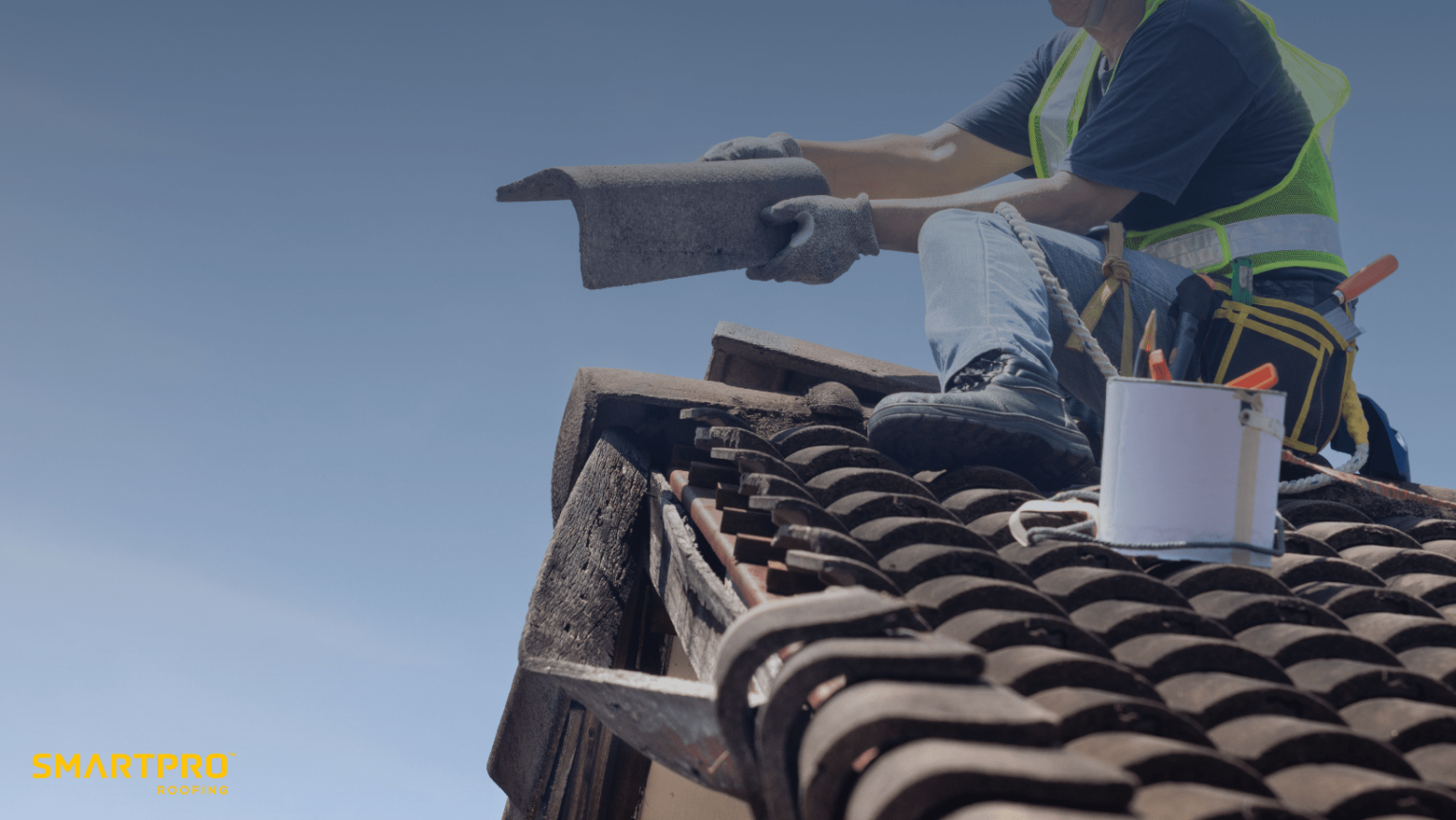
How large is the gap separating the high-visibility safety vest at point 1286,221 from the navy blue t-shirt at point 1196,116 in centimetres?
5

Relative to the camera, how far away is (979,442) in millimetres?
2664

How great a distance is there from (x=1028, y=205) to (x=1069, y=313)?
751 mm

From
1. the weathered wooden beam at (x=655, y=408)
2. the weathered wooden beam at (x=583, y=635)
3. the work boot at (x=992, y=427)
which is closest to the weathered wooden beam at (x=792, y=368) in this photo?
the weathered wooden beam at (x=655, y=408)

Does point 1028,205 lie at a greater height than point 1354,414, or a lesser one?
greater

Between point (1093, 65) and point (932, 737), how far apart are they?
12.3 ft

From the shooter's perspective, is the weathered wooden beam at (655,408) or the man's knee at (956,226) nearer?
the weathered wooden beam at (655,408)

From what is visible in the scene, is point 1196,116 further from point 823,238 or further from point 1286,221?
point 823,238

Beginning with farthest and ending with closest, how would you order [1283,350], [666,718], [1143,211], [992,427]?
[1143,211], [1283,350], [992,427], [666,718]

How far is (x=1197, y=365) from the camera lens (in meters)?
3.26

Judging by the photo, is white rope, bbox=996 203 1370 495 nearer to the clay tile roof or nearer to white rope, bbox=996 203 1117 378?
white rope, bbox=996 203 1117 378

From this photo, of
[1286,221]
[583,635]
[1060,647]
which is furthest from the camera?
[1286,221]

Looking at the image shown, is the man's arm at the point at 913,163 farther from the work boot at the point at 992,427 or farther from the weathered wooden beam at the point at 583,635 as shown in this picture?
the weathered wooden beam at the point at 583,635

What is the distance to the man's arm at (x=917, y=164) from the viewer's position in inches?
194

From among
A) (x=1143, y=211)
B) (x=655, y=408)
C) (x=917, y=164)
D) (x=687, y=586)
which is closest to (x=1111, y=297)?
(x=1143, y=211)
